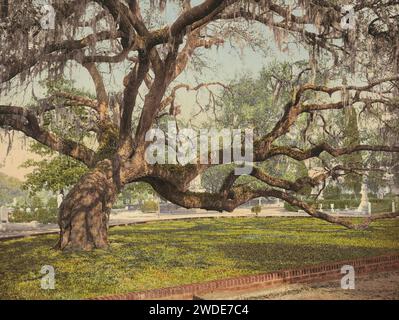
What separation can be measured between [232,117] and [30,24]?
41.4 metres

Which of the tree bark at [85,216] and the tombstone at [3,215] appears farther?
the tombstone at [3,215]

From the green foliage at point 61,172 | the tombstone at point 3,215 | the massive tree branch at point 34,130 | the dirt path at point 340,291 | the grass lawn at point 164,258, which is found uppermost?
the massive tree branch at point 34,130

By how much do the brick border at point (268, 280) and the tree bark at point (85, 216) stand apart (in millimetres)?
6712

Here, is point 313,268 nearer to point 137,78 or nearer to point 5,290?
point 5,290

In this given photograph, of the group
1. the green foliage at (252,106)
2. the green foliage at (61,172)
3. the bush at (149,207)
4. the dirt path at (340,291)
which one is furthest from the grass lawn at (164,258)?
the green foliage at (252,106)

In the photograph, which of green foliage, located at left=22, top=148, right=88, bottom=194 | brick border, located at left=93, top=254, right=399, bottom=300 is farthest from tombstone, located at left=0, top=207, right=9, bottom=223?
brick border, located at left=93, top=254, right=399, bottom=300

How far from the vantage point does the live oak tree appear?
11633mm

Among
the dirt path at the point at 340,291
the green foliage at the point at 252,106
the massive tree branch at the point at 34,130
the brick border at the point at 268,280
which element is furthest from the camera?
the green foliage at the point at 252,106

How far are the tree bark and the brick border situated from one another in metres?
6.71

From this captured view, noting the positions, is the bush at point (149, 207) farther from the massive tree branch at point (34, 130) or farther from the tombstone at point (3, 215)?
the massive tree branch at point (34, 130)

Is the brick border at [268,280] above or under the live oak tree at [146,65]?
under

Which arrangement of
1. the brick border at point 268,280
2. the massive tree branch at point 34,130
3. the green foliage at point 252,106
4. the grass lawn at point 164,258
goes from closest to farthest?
the brick border at point 268,280 < the grass lawn at point 164,258 < the massive tree branch at point 34,130 < the green foliage at point 252,106

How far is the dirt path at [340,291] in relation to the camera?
30.0ft

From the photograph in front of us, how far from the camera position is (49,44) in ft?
39.5
